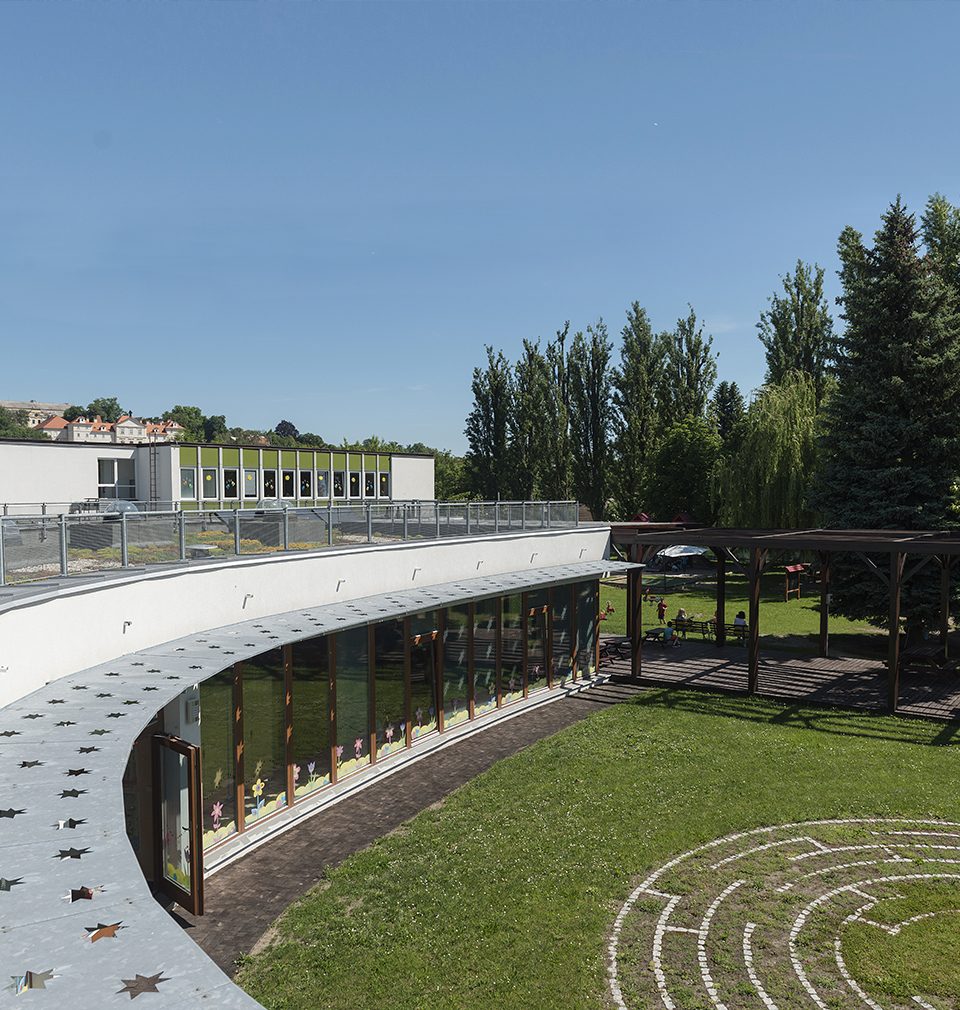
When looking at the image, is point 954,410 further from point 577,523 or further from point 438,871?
point 438,871

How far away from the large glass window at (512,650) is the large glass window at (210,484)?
1609 centimetres

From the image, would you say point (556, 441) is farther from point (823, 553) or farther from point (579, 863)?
point (579, 863)

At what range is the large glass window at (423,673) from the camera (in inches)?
649

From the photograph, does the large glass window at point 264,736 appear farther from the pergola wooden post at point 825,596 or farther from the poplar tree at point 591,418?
the poplar tree at point 591,418

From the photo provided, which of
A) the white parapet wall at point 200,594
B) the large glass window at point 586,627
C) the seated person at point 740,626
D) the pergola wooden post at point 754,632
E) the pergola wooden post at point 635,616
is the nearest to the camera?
the white parapet wall at point 200,594

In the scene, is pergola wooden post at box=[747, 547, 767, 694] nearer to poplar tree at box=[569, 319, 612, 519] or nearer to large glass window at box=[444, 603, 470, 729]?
large glass window at box=[444, 603, 470, 729]

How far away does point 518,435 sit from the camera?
58.6 m

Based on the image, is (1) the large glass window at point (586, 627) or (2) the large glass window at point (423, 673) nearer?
(2) the large glass window at point (423, 673)

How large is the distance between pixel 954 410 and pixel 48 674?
90.2ft

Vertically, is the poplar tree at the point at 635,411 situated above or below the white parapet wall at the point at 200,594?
above

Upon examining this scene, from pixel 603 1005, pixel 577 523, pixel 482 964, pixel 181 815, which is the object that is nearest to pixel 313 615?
pixel 181 815

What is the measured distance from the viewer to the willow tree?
38688 millimetres

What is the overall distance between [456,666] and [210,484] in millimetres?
16803

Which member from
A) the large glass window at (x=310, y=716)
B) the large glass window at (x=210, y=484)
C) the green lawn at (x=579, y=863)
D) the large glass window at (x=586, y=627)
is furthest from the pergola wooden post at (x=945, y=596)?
the large glass window at (x=210, y=484)
